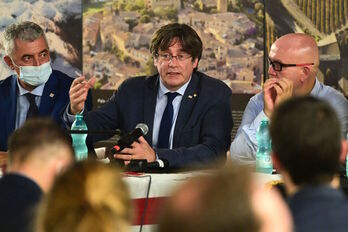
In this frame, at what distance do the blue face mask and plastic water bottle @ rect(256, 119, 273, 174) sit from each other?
123 cm

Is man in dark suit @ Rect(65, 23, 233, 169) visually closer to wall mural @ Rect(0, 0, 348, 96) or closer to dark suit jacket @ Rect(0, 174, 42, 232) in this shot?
wall mural @ Rect(0, 0, 348, 96)

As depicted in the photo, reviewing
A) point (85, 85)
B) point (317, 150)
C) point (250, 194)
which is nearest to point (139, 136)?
point (85, 85)

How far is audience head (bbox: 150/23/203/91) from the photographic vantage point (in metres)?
4.49

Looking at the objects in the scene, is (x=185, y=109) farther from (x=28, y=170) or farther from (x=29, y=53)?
(x=28, y=170)

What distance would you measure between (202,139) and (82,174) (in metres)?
2.96

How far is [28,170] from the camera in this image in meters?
2.09

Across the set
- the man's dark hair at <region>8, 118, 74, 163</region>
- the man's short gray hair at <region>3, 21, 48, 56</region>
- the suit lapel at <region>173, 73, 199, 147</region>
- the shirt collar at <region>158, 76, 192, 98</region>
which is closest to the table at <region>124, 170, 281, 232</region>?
the suit lapel at <region>173, 73, 199, 147</region>

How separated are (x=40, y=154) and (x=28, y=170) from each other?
0.06 meters

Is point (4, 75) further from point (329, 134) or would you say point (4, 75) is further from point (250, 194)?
point (250, 194)

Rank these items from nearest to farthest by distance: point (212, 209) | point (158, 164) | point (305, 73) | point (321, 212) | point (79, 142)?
point (212, 209), point (321, 212), point (158, 164), point (79, 142), point (305, 73)

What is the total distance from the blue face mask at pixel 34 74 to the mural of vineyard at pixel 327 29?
1.81 meters

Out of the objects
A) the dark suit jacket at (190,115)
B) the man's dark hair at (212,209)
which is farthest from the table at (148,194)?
the man's dark hair at (212,209)

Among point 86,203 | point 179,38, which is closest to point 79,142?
point 179,38

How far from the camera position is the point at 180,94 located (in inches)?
177
